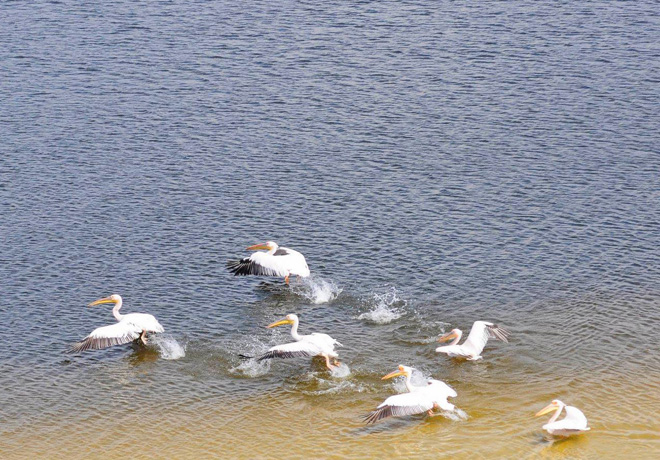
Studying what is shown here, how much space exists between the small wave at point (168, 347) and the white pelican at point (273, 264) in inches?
118

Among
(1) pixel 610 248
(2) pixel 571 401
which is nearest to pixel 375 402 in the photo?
(2) pixel 571 401

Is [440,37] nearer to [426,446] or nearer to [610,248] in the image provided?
[610,248]

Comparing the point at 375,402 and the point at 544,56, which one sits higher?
the point at 544,56

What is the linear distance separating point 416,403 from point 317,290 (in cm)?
623

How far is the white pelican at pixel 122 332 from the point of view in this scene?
22.2 meters

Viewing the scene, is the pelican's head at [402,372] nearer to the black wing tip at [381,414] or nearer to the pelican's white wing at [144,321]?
the black wing tip at [381,414]

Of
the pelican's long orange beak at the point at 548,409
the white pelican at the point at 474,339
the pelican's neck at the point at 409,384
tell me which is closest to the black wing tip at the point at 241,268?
the white pelican at the point at 474,339

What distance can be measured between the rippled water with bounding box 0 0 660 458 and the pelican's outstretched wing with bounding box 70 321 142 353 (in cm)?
37

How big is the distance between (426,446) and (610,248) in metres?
9.54

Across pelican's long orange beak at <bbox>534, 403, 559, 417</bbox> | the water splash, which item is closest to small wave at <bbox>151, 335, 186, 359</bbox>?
the water splash

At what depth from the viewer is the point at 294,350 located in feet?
69.7

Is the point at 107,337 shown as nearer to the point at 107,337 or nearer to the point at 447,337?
the point at 107,337

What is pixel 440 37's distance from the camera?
3825cm

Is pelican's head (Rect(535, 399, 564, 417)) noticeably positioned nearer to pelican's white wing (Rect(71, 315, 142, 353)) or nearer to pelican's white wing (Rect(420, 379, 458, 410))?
pelican's white wing (Rect(420, 379, 458, 410))
